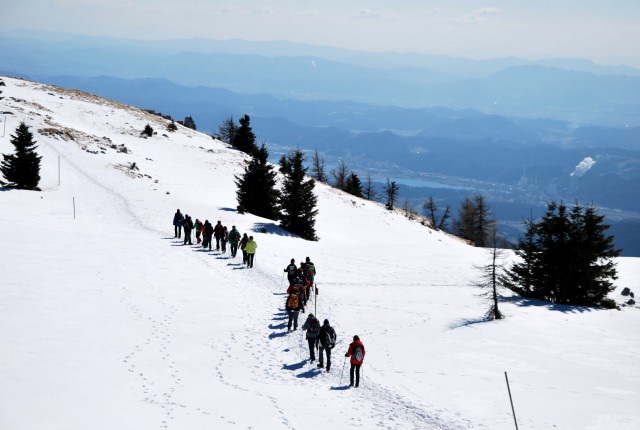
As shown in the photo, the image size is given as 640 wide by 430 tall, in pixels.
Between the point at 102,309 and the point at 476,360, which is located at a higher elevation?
the point at 102,309

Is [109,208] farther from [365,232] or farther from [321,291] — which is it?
[365,232]

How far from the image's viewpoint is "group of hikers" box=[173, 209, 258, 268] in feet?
92.7

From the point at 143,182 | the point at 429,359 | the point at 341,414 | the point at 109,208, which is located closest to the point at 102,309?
the point at 341,414

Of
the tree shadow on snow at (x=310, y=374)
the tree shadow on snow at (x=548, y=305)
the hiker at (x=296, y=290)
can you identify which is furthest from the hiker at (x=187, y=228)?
the tree shadow on snow at (x=548, y=305)

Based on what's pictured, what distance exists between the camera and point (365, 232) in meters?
51.8

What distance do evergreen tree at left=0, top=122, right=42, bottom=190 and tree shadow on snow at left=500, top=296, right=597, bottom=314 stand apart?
103 feet

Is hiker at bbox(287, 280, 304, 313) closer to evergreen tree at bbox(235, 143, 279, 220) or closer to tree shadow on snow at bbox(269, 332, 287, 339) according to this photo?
tree shadow on snow at bbox(269, 332, 287, 339)

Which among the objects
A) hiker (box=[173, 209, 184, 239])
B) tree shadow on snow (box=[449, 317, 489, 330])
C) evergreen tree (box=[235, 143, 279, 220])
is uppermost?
evergreen tree (box=[235, 143, 279, 220])

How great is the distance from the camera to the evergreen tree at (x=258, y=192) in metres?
45.3

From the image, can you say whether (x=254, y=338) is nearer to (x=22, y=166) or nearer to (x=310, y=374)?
(x=310, y=374)


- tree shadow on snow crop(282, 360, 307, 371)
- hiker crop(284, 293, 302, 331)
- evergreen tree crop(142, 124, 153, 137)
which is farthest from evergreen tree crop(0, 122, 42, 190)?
evergreen tree crop(142, 124, 153, 137)

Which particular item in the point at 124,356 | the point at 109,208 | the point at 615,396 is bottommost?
the point at 615,396

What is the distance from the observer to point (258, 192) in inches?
1817

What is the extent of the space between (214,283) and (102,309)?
601 cm
